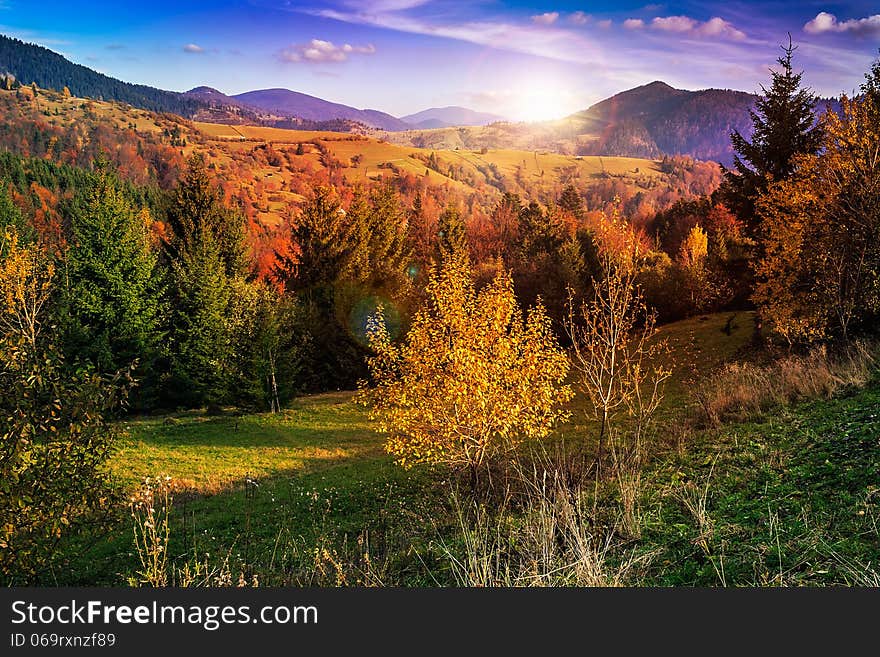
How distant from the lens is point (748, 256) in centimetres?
2962

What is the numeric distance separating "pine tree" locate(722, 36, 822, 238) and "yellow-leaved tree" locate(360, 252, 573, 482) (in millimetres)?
20088

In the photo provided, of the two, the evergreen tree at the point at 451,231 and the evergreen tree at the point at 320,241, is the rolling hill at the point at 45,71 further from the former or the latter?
the evergreen tree at the point at 451,231

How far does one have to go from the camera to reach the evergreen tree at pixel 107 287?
3097cm

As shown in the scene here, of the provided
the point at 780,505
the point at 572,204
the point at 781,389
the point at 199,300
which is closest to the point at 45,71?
the point at 572,204

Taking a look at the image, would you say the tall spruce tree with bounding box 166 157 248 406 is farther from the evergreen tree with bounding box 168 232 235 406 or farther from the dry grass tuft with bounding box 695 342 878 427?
the dry grass tuft with bounding box 695 342 878 427

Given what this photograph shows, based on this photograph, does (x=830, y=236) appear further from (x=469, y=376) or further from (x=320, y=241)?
(x=320, y=241)

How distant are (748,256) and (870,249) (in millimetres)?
12005

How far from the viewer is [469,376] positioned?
12133 mm

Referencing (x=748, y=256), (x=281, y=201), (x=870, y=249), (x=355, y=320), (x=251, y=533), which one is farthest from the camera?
(x=281, y=201)

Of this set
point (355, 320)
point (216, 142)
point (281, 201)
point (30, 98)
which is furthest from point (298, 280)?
point (30, 98)

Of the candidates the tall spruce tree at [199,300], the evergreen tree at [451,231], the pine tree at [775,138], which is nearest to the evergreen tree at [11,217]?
the tall spruce tree at [199,300]

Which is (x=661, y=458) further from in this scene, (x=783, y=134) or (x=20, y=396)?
(x=783, y=134)

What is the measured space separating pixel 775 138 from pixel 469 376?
25.3 m

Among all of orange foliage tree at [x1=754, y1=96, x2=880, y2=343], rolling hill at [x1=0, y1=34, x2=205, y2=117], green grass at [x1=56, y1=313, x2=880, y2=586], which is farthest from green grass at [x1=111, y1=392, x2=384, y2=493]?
rolling hill at [x1=0, y1=34, x2=205, y2=117]
